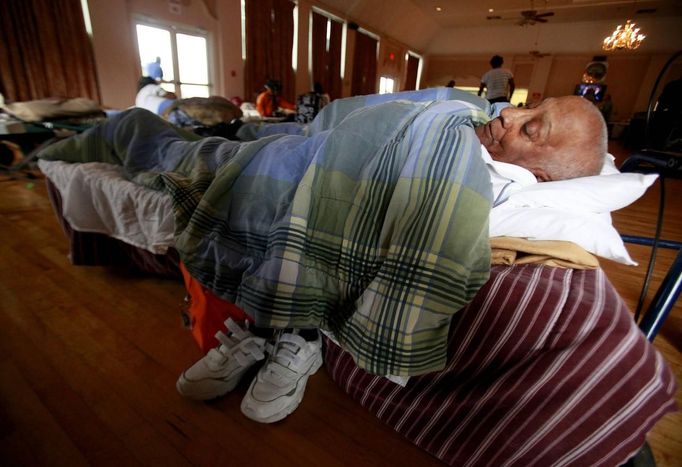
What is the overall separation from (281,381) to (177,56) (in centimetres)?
618

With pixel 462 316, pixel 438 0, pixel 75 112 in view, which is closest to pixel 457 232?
pixel 462 316

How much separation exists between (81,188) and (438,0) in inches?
377

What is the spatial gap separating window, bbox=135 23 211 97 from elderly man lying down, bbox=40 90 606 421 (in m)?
5.02

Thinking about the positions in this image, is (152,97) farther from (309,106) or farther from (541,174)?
(541,174)

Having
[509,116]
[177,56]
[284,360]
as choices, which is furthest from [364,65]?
[284,360]

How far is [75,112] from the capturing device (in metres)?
2.76

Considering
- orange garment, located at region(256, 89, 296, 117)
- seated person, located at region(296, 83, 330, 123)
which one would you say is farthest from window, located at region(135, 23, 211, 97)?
seated person, located at region(296, 83, 330, 123)

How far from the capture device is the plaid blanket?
61cm

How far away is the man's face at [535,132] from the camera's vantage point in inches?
35.1

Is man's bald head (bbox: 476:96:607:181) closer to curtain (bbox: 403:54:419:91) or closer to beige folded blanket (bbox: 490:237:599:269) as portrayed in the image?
beige folded blanket (bbox: 490:237:599:269)

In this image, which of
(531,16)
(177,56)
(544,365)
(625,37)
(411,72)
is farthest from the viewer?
(411,72)

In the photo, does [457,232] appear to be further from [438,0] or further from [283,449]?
[438,0]

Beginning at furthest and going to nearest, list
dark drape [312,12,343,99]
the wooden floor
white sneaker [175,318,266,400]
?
dark drape [312,12,343,99] < white sneaker [175,318,266,400] < the wooden floor

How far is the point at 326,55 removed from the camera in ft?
25.1
